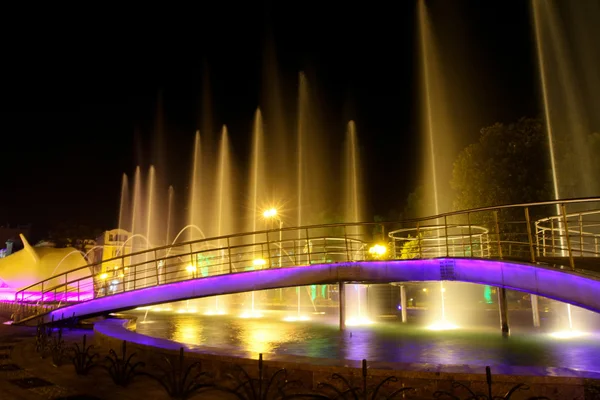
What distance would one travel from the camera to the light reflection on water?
324 inches

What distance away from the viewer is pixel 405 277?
37.4ft

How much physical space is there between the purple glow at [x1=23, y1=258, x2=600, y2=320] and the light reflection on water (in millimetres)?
1164

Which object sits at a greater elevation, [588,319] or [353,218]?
[353,218]

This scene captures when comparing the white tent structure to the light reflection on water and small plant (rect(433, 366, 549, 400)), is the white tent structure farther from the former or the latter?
small plant (rect(433, 366, 549, 400))

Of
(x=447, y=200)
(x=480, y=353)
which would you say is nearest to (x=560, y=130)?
(x=447, y=200)

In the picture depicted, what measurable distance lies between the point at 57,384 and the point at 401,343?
6936 millimetres

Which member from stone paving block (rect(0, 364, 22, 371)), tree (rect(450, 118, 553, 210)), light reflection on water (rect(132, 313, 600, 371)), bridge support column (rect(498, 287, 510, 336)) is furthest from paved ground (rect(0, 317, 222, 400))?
tree (rect(450, 118, 553, 210))

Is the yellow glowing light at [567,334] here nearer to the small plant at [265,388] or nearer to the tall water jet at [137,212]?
the small plant at [265,388]

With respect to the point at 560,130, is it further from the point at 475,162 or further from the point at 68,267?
the point at 68,267

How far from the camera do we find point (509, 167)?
88.5 feet

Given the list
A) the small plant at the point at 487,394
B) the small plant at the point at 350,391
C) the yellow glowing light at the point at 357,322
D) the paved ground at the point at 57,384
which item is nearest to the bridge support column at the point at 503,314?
the yellow glowing light at the point at 357,322

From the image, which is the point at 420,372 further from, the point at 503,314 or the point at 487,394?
the point at 503,314

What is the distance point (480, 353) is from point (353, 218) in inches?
1577

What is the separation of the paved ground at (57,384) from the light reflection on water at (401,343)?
2.39 meters
